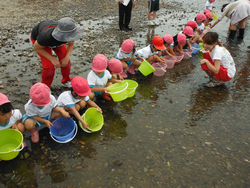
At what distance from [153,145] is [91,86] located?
1442 millimetres

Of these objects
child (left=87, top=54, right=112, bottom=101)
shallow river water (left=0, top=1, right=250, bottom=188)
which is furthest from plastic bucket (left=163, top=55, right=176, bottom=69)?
child (left=87, top=54, right=112, bottom=101)

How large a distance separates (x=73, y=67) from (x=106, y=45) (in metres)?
1.65

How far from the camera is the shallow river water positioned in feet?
6.88

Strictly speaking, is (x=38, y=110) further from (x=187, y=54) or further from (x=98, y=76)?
(x=187, y=54)

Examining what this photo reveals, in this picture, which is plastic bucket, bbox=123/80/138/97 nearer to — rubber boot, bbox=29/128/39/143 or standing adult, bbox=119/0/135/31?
rubber boot, bbox=29/128/39/143

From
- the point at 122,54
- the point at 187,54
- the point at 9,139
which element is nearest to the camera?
the point at 9,139

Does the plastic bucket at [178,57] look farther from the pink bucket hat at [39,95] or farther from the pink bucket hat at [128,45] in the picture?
the pink bucket hat at [39,95]

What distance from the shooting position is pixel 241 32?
6.85m

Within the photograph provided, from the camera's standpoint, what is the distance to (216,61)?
3.62m

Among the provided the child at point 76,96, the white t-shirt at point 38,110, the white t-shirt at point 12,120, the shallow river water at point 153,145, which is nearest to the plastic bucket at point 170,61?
the shallow river water at point 153,145

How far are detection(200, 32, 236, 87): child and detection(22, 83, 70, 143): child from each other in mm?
3148

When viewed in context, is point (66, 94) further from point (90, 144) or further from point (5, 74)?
point (5, 74)

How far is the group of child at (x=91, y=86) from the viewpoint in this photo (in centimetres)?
228

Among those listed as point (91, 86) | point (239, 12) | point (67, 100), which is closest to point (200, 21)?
point (239, 12)
